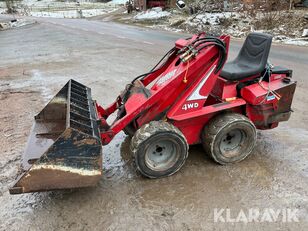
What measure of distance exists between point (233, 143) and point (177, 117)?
89 cm

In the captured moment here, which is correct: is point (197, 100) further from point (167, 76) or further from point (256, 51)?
point (256, 51)

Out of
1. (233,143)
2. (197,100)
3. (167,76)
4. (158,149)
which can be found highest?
(167,76)

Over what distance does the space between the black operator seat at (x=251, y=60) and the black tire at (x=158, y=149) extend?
1092 millimetres

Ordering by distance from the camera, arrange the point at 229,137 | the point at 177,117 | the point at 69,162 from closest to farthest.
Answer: the point at 69,162, the point at 177,117, the point at 229,137

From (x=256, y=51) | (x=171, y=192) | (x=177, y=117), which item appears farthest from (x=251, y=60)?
(x=171, y=192)

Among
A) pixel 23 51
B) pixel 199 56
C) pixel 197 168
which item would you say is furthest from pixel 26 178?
pixel 23 51

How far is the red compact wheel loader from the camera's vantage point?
10.0 ft

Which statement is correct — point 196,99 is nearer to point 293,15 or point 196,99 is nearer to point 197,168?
point 197,168

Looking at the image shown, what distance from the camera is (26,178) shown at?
293 centimetres

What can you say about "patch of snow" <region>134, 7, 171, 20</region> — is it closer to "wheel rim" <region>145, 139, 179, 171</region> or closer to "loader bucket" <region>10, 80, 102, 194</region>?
"wheel rim" <region>145, 139, 179, 171</region>

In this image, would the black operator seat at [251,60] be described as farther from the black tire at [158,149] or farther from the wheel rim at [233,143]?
the black tire at [158,149]

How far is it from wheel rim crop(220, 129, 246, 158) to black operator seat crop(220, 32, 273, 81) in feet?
2.28

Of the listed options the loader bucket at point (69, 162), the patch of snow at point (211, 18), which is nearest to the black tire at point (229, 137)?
the loader bucket at point (69, 162)

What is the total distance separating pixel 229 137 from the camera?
3949 millimetres
